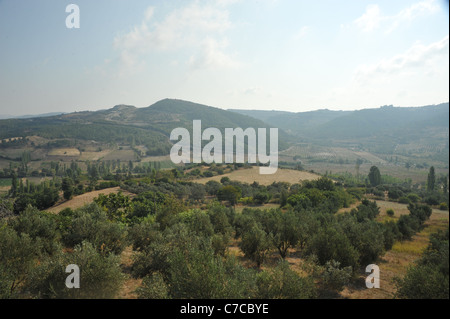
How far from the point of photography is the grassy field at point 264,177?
8344 cm

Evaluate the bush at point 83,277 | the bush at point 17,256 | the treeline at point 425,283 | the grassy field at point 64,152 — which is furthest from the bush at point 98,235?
the grassy field at point 64,152

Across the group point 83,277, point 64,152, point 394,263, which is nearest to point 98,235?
point 83,277

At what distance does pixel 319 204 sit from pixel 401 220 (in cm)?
2038

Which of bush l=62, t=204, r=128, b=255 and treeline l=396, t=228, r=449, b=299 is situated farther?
bush l=62, t=204, r=128, b=255

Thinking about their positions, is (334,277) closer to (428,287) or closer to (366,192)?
(428,287)

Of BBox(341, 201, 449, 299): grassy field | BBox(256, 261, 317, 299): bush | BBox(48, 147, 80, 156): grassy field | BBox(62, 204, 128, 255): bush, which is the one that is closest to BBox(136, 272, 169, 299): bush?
BBox(256, 261, 317, 299): bush

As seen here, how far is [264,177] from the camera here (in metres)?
88.8

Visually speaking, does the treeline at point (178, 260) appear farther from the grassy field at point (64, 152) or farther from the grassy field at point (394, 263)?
the grassy field at point (64, 152)

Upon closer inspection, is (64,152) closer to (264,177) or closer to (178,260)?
(264,177)

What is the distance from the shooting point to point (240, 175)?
91.2 metres

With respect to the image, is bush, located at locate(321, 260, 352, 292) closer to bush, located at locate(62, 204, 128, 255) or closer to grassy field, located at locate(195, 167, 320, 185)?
bush, located at locate(62, 204, 128, 255)

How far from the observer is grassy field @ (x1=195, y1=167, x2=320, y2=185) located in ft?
274
